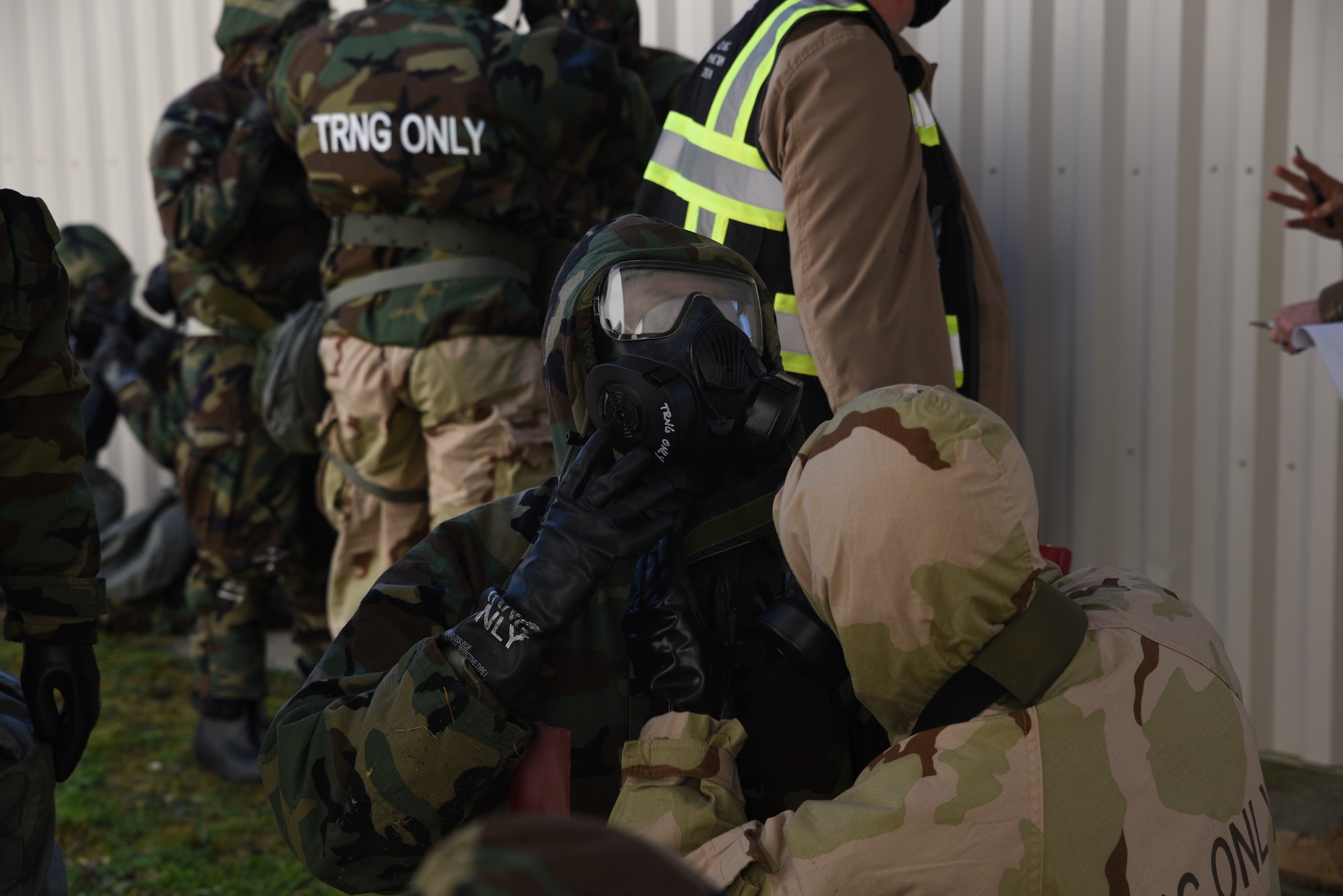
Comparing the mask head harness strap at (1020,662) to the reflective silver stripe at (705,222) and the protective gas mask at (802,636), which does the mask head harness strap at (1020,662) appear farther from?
the reflective silver stripe at (705,222)

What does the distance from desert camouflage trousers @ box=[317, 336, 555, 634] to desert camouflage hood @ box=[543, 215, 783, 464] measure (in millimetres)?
1312

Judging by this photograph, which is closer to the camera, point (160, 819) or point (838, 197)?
point (838, 197)

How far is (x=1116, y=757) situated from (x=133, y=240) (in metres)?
5.60

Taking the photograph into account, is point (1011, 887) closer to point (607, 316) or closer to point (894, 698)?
point (894, 698)

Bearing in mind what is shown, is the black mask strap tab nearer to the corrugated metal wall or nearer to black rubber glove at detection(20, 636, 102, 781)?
black rubber glove at detection(20, 636, 102, 781)

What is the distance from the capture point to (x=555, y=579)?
4.29ft

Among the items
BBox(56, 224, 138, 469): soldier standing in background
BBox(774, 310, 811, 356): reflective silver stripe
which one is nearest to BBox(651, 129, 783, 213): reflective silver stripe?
BBox(774, 310, 811, 356): reflective silver stripe

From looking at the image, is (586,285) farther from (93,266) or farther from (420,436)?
(93,266)

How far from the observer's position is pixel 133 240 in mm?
5641

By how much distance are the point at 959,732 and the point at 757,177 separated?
5.02 ft

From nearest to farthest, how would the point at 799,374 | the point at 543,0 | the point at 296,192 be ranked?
1. the point at 799,374
2. the point at 543,0
3. the point at 296,192

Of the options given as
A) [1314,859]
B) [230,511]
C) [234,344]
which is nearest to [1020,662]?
[1314,859]

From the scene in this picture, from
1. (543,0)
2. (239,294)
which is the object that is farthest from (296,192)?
(543,0)

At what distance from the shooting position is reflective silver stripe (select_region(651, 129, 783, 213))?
2.37 meters
